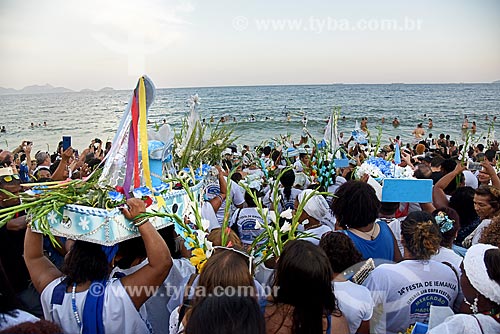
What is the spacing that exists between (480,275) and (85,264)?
72.4 inches

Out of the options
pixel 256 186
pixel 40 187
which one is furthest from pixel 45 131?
pixel 40 187

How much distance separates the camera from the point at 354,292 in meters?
2.22

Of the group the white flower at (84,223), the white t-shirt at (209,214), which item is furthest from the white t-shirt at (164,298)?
the white t-shirt at (209,214)

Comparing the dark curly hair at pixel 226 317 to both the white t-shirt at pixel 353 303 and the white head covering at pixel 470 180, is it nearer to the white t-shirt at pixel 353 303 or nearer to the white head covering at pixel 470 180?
the white t-shirt at pixel 353 303

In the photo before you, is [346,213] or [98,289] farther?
[346,213]

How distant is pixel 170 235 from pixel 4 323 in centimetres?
119

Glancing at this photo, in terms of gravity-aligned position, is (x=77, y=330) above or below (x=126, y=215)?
below

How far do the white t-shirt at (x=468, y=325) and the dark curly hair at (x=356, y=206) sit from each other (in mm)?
1202

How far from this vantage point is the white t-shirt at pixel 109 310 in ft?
6.83

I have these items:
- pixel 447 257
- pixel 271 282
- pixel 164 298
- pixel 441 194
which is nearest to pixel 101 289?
pixel 164 298

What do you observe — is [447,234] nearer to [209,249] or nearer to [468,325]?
[468,325]

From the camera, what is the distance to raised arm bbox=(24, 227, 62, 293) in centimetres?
222

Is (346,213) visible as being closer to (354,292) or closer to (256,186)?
(354,292)

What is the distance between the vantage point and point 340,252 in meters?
2.40
